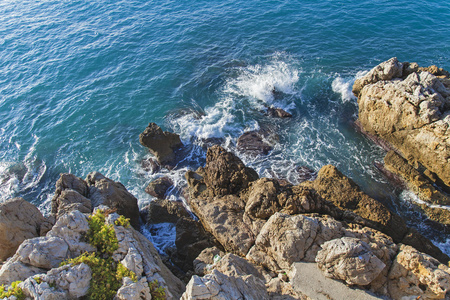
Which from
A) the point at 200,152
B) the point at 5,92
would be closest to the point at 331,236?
the point at 200,152

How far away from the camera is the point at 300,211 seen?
55.3 feet

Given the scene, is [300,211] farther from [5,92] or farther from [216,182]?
[5,92]

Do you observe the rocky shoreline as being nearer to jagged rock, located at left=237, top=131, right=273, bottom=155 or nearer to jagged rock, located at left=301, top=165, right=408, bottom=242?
jagged rock, located at left=301, top=165, right=408, bottom=242

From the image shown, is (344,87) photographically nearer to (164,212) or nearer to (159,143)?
(159,143)

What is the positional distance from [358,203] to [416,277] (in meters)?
6.72

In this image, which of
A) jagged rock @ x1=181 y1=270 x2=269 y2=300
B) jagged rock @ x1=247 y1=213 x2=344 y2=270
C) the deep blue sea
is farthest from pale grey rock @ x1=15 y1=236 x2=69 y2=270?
the deep blue sea

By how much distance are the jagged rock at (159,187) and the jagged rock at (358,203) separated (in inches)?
516

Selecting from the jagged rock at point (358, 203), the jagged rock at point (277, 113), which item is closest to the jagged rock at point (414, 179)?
the jagged rock at point (358, 203)

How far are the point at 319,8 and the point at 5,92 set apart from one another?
50.4 metres

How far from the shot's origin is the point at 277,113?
108 feet

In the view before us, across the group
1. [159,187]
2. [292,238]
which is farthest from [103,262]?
[159,187]

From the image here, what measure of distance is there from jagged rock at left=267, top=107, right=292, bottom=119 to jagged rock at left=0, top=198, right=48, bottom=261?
24198 millimetres

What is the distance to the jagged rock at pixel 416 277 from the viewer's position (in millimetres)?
12602

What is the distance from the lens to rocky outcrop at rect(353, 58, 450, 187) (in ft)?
79.7
